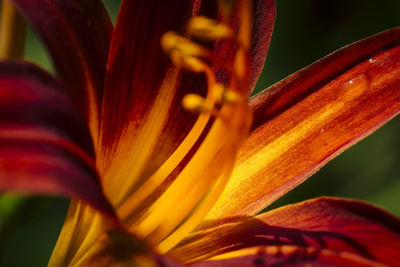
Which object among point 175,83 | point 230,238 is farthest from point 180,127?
point 230,238

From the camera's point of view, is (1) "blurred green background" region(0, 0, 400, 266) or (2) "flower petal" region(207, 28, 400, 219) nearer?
(2) "flower petal" region(207, 28, 400, 219)

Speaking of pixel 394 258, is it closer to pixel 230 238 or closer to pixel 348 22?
pixel 230 238

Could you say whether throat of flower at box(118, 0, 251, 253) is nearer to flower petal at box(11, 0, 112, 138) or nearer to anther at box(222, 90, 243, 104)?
anther at box(222, 90, 243, 104)

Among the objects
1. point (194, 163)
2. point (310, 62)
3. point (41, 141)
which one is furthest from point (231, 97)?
point (310, 62)

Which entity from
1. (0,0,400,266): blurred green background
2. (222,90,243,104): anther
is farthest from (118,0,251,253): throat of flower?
(0,0,400,266): blurred green background

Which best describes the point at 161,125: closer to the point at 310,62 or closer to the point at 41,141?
the point at 41,141

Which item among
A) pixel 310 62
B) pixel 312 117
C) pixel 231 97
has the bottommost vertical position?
pixel 310 62

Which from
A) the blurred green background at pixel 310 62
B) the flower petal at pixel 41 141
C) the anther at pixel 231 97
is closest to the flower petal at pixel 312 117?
the anther at pixel 231 97
